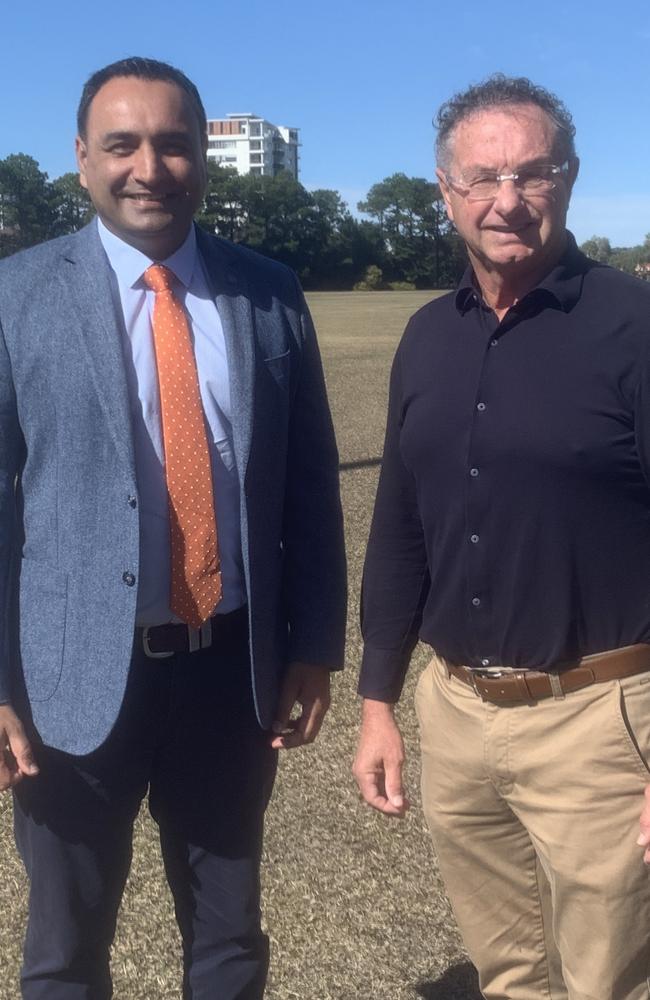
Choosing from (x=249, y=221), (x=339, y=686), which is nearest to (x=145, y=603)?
(x=339, y=686)

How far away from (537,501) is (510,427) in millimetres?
155

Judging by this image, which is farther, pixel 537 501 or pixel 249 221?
pixel 249 221

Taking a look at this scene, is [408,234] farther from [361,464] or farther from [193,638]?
[193,638]

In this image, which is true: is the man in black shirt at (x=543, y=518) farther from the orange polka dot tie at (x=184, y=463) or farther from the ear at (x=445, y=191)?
the orange polka dot tie at (x=184, y=463)

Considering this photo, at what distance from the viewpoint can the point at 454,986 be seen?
124 inches

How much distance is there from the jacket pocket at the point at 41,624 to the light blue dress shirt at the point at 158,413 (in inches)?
6.5

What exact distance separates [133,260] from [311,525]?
703 millimetres

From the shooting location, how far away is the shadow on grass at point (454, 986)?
3102mm

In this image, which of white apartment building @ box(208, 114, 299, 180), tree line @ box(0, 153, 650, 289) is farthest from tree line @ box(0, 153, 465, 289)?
white apartment building @ box(208, 114, 299, 180)

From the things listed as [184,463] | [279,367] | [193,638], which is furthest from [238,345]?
[193,638]

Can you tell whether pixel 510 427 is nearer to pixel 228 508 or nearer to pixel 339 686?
pixel 228 508

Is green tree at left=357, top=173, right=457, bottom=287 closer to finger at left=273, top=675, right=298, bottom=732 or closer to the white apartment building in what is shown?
the white apartment building

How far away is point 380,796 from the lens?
2.63 metres

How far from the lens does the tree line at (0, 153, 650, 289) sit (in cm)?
8281
